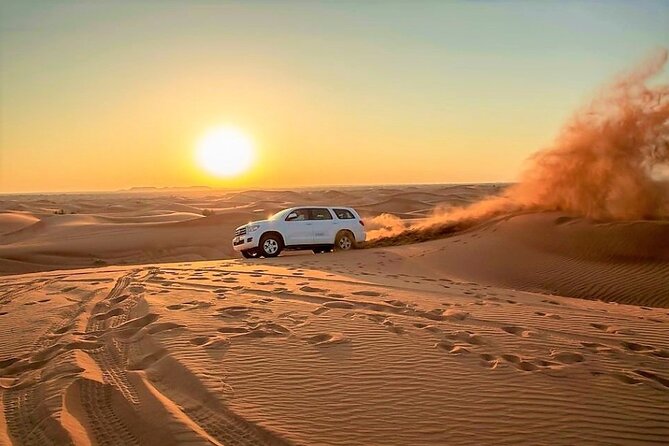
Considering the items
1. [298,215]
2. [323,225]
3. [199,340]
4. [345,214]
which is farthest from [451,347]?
[345,214]

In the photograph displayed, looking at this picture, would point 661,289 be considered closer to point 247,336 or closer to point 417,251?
point 417,251

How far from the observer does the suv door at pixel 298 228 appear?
17641 mm

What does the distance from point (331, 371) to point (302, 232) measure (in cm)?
1284

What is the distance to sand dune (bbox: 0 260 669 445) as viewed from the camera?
3926mm

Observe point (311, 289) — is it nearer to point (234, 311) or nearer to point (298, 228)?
point (234, 311)

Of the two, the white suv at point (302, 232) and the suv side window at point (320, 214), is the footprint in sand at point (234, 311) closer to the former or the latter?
the white suv at point (302, 232)

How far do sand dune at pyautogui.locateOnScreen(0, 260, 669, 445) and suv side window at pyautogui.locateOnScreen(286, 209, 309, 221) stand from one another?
8.65 m

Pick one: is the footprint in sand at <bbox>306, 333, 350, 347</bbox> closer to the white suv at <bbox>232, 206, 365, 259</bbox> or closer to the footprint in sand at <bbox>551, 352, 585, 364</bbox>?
the footprint in sand at <bbox>551, 352, 585, 364</bbox>

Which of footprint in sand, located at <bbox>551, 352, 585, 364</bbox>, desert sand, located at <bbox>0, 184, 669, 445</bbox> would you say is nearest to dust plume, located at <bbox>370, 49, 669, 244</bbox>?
desert sand, located at <bbox>0, 184, 669, 445</bbox>

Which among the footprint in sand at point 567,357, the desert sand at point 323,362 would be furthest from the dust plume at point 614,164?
the footprint in sand at point 567,357

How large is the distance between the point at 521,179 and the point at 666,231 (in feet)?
23.4

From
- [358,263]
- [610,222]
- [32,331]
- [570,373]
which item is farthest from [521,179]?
[32,331]

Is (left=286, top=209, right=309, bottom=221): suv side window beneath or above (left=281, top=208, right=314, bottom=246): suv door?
above

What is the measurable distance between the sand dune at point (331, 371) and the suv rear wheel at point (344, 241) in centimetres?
936
